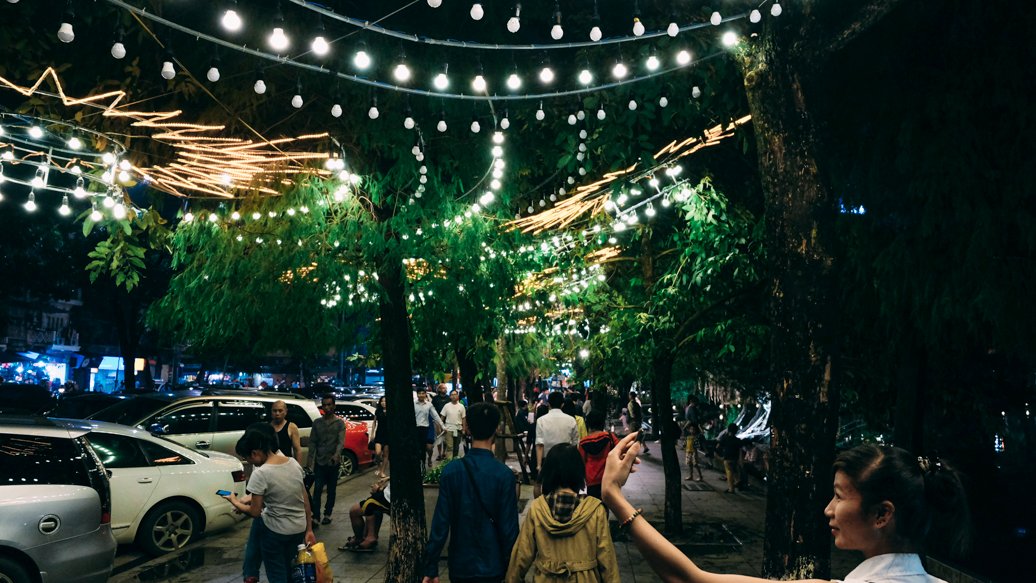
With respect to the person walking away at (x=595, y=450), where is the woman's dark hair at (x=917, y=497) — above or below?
above

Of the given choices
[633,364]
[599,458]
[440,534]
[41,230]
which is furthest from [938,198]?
[41,230]

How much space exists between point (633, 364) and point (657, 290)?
325 centimetres

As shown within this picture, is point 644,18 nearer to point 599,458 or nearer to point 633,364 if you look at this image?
point 599,458

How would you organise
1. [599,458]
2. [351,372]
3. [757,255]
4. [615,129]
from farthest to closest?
[351,372] → [757,255] → [599,458] → [615,129]

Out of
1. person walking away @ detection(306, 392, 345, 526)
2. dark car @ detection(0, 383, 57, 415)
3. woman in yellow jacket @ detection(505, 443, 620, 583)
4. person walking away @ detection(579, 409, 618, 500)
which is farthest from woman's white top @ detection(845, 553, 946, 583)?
dark car @ detection(0, 383, 57, 415)

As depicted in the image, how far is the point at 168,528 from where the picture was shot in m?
10.2

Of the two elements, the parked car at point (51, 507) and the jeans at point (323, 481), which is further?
the jeans at point (323, 481)

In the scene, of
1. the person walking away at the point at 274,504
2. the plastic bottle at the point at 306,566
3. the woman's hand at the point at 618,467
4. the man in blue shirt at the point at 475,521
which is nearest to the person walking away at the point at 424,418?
the person walking away at the point at 274,504

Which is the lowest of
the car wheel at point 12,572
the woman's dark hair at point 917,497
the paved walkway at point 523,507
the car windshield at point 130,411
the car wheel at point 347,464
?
the paved walkway at point 523,507

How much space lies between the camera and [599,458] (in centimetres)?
943

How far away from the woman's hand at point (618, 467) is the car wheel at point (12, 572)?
20.6 ft

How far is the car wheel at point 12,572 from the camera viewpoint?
6.28 metres

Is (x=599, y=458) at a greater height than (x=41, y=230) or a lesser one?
lesser

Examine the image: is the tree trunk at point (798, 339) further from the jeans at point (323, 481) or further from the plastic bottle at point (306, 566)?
the jeans at point (323, 481)
